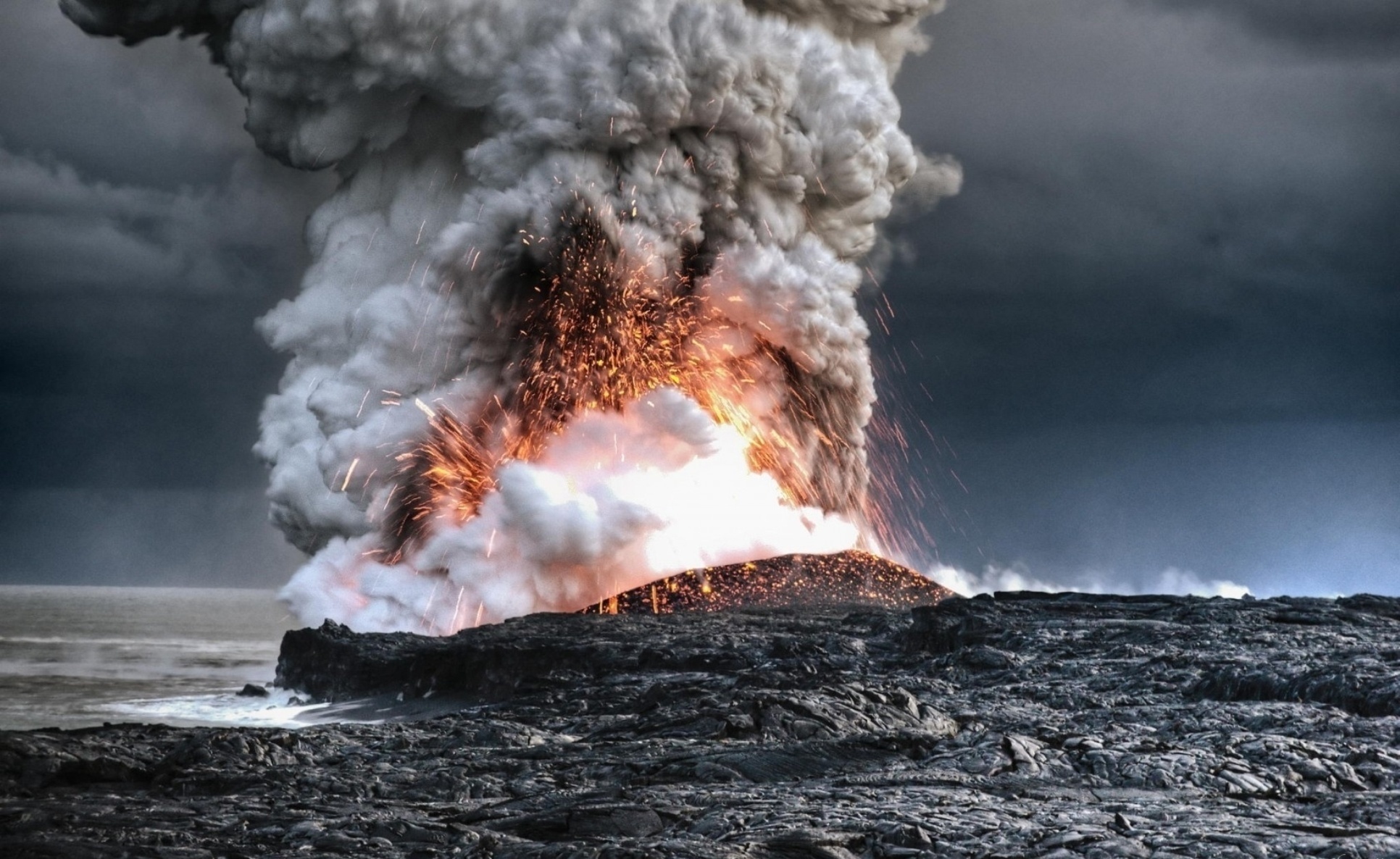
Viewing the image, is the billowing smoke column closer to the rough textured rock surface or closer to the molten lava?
the molten lava

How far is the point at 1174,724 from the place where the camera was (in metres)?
25.4

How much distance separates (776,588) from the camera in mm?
56906

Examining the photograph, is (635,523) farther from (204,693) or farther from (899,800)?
(899,800)

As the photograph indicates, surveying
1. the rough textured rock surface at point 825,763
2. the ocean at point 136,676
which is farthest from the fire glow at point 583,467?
the rough textured rock surface at point 825,763

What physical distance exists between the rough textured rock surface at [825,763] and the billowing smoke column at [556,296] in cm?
1840

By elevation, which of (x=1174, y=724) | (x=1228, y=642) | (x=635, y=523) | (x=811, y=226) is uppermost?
(x=811, y=226)

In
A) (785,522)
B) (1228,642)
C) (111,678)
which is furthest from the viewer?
(111,678)

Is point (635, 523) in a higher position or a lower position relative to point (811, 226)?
lower

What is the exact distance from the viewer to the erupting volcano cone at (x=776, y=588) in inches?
2194

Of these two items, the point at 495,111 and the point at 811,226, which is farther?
the point at 811,226

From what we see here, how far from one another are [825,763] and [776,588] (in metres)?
34.7

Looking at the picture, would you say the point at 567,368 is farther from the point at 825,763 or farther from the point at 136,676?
the point at 825,763

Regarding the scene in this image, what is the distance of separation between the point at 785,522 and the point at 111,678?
1404 inches

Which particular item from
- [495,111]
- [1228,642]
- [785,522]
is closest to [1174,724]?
[1228,642]
